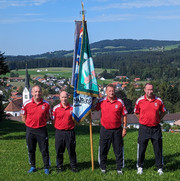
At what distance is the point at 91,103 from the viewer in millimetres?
9180

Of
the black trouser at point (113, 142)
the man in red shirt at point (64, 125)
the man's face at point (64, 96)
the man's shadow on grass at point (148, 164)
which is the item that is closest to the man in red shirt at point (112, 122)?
the black trouser at point (113, 142)

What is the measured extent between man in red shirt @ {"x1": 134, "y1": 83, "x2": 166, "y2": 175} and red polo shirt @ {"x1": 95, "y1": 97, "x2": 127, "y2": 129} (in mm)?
497

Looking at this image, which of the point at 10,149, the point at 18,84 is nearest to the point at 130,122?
the point at 10,149

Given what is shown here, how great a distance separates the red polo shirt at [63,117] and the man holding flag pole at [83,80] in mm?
184

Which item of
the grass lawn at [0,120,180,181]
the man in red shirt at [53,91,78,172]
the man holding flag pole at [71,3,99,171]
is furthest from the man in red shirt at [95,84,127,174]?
the man in red shirt at [53,91,78,172]

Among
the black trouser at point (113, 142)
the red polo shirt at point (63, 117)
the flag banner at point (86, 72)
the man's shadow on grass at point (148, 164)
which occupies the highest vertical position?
the flag banner at point (86, 72)

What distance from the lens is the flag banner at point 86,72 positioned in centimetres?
906

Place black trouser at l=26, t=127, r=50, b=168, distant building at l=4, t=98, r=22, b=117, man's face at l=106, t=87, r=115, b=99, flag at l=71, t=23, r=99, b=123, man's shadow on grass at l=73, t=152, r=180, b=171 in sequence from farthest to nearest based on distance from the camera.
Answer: distant building at l=4, t=98, r=22, b=117, man's shadow on grass at l=73, t=152, r=180, b=171, black trouser at l=26, t=127, r=50, b=168, flag at l=71, t=23, r=99, b=123, man's face at l=106, t=87, r=115, b=99

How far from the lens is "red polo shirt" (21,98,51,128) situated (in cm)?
909

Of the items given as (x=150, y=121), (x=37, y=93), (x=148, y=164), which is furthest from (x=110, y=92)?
(x=148, y=164)

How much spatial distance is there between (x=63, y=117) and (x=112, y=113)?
125 centimetres

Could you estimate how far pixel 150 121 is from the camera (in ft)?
29.1

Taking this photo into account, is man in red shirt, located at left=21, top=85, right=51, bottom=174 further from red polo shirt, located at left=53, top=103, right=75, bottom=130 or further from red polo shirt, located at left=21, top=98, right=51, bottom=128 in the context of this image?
red polo shirt, located at left=53, top=103, right=75, bottom=130

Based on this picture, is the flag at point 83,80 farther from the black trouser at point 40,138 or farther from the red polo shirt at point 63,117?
the black trouser at point 40,138
